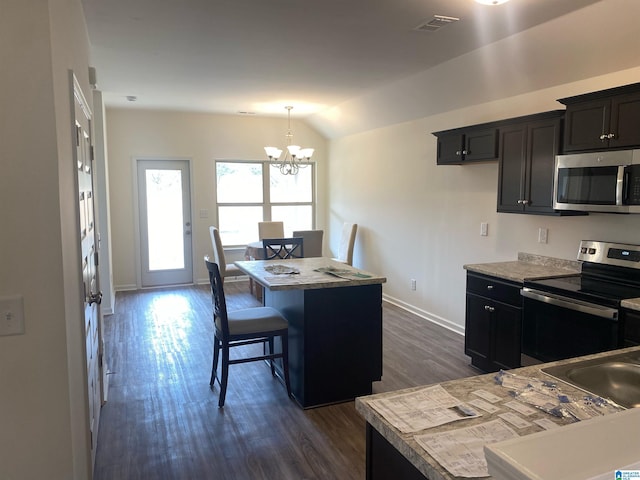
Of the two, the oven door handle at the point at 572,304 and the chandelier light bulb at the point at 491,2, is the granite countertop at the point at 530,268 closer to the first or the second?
the oven door handle at the point at 572,304

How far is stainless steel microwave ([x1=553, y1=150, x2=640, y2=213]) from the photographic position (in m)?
2.90

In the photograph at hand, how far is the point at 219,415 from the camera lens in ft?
10.6

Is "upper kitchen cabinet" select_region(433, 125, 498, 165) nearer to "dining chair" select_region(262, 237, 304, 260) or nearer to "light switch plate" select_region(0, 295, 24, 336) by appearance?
"dining chair" select_region(262, 237, 304, 260)

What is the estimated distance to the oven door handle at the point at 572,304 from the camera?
2.77 metres

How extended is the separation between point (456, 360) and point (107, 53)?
13.9ft

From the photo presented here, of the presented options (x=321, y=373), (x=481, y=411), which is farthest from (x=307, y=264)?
(x=481, y=411)

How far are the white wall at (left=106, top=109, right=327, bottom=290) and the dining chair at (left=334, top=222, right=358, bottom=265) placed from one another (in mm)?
2057

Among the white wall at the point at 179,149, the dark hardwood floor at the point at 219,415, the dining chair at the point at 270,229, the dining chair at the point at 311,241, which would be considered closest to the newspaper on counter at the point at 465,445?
the dark hardwood floor at the point at 219,415

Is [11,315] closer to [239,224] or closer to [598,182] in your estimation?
[598,182]

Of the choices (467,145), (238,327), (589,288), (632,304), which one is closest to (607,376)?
(632,304)

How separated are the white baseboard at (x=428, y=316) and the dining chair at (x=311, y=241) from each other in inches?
47.6

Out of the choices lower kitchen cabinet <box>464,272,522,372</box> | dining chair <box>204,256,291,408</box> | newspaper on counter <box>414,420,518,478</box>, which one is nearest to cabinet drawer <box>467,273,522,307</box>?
lower kitchen cabinet <box>464,272,522,372</box>

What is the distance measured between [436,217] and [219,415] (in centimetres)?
337

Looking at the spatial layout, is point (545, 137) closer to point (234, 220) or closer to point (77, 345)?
point (77, 345)
